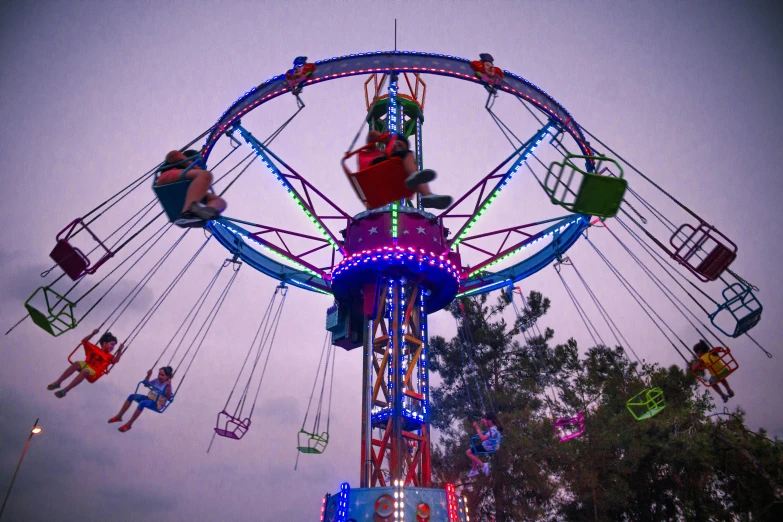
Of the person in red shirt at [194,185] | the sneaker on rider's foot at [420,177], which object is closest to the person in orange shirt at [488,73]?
the sneaker on rider's foot at [420,177]

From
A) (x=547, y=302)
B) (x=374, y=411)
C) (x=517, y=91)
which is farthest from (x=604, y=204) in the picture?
(x=547, y=302)

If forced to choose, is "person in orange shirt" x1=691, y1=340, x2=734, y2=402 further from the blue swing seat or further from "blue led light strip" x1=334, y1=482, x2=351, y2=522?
the blue swing seat

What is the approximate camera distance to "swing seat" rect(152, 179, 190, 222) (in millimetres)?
8641

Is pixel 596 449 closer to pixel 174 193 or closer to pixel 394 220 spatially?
pixel 394 220

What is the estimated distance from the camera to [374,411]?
550 inches

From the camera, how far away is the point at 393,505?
1166cm

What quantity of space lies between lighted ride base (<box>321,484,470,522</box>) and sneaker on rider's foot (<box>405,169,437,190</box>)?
759 cm

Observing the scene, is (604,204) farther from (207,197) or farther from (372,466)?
(372,466)

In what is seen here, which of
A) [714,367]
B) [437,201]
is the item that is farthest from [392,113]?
[714,367]

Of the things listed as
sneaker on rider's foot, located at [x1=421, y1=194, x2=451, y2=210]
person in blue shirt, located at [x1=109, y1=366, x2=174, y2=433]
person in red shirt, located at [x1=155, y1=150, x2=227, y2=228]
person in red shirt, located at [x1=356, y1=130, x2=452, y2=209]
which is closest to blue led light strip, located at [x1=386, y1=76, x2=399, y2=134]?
person in red shirt, located at [x1=356, y1=130, x2=452, y2=209]

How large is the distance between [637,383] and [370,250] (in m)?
17.6

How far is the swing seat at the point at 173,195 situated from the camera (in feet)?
28.3

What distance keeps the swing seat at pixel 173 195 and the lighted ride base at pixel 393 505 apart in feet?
25.9

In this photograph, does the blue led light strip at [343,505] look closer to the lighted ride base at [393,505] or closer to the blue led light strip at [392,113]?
the lighted ride base at [393,505]
